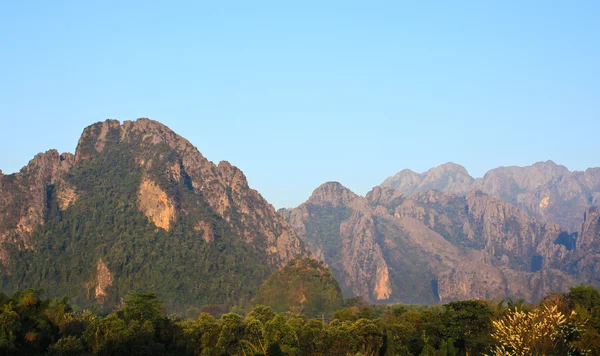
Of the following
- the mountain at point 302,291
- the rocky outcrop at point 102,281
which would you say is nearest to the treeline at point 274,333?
the mountain at point 302,291

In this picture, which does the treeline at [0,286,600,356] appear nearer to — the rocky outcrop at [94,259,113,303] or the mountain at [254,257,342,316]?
the mountain at [254,257,342,316]

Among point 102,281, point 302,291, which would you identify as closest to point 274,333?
point 302,291

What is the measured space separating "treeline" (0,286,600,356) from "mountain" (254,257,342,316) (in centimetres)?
5707

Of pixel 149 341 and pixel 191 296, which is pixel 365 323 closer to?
pixel 149 341

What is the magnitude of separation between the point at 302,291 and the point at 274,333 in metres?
79.9

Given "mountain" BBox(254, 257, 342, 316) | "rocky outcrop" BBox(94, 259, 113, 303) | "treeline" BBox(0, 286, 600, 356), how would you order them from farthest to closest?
1. "rocky outcrop" BBox(94, 259, 113, 303)
2. "mountain" BBox(254, 257, 342, 316)
3. "treeline" BBox(0, 286, 600, 356)

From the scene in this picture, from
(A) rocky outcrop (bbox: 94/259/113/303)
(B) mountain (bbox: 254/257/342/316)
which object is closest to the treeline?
(B) mountain (bbox: 254/257/342/316)

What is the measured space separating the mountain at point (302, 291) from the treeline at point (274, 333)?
5707 centimetres

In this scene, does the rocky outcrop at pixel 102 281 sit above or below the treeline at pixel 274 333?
above

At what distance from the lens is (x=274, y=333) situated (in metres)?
87.7

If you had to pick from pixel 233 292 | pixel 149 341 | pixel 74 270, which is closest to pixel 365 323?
pixel 149 341

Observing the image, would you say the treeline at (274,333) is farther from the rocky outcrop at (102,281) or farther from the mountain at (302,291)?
the rocky outcrop at (102,281)

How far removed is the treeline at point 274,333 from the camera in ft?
215

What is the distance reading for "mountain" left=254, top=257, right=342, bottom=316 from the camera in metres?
161
